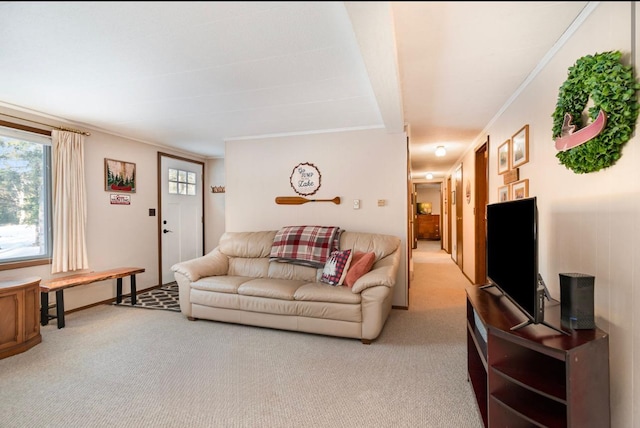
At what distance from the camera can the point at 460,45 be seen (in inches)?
76.0

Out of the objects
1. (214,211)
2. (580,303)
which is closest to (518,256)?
(580,303)

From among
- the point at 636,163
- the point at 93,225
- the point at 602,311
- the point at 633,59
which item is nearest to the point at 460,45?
the point at 633,59

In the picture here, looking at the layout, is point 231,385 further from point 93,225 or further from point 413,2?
point 93,225

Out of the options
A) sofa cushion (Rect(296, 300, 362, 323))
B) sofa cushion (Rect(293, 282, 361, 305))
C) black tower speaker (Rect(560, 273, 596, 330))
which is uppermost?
black tower speaker (Rect(560, 273, 596, 330))

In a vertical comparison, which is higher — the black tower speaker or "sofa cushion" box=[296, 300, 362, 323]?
the black tower speaker

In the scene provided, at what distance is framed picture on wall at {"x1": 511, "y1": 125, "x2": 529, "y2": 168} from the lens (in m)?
2.46

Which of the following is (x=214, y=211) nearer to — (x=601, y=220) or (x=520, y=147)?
(x=520, y=147)

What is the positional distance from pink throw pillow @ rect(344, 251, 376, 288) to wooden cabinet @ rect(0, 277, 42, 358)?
2.81 m

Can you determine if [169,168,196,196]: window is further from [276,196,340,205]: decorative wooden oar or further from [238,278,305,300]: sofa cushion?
[238,278,305,300]: sofa cushion

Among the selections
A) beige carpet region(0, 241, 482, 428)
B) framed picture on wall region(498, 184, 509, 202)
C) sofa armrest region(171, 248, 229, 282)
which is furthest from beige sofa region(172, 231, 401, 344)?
framed picture on wall region(498, 184, 509, 202)

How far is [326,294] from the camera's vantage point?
9.29 feet

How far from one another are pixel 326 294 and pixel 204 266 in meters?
1.55

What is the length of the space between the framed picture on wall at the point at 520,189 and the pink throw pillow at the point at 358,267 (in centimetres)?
141

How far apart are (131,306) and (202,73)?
3.03m
